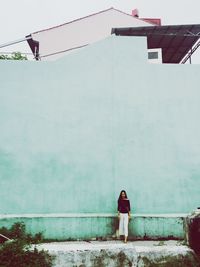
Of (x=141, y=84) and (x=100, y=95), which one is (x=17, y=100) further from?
(x=141, y=84)

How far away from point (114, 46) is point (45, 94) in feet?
9.06

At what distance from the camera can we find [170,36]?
1469 centimetres

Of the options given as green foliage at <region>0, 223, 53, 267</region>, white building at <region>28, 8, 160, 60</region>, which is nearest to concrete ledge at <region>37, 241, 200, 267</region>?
green foliage at <region>0, 223, 53, 267</region>

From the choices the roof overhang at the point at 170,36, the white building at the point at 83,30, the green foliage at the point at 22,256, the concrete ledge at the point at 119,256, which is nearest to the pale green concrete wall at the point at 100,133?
the roof overhang at the point at 170,36

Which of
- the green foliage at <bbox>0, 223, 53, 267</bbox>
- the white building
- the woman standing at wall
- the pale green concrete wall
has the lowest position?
the green foliage at <bbox>0, 223, 53, 267</bbox>

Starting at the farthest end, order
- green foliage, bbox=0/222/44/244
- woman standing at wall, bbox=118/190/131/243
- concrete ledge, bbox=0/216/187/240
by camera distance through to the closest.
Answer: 1. concrete ledge, bbox=0/216/187/240
2. woman standing at wall, bbox=118/190/131/243
3. green foliage, bbox=0/222/44/244

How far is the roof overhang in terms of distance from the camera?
13.9 meters

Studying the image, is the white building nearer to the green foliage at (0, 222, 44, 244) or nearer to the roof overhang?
the roof overhang

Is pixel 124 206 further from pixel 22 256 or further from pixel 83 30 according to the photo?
pixel 83 30

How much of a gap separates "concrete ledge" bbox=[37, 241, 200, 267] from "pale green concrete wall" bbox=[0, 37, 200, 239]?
4927 mm

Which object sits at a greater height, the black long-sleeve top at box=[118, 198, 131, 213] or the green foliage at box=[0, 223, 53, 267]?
the black long-sleeve top at box=[118, 198, 131, 213]

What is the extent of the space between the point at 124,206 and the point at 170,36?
7.89 m

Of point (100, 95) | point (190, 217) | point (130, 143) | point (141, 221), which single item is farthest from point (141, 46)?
point (190, 217)

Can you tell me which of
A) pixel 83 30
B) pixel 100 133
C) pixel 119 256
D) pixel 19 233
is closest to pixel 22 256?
pixel 119 256
